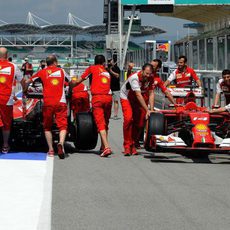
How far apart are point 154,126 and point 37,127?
6.08ft

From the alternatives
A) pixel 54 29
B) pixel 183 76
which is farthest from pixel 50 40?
pixel 183 76

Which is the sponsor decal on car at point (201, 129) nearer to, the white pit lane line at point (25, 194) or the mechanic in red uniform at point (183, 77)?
the white pit lane line at point (25, 194)

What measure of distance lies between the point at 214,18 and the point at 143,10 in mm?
16655

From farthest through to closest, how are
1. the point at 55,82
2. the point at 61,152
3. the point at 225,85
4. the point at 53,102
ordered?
the point at 225,85, the point at 55,82, the point at 53,102, the point at 61,152

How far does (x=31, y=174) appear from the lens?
8430 mm

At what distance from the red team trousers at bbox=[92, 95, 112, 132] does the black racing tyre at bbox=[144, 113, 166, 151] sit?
0.82 meters

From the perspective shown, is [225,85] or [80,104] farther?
[80,104]

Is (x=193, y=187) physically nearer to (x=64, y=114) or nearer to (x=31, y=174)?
(x=31, y=174)

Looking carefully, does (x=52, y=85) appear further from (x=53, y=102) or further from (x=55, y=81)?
(x=53, y=102)

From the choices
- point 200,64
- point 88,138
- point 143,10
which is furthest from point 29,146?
point 143,10

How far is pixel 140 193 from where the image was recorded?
7.15 meters

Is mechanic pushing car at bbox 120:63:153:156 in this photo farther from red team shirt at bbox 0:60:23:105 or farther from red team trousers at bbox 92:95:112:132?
red team shirt at bbox 0:60:23:105

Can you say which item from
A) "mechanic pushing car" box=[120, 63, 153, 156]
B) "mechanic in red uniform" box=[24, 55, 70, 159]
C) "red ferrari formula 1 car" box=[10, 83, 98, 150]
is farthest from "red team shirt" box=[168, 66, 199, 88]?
"mechanic in red uniform" box=[24, 55, 70, 159]

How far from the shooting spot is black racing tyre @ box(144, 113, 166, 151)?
9.82m
